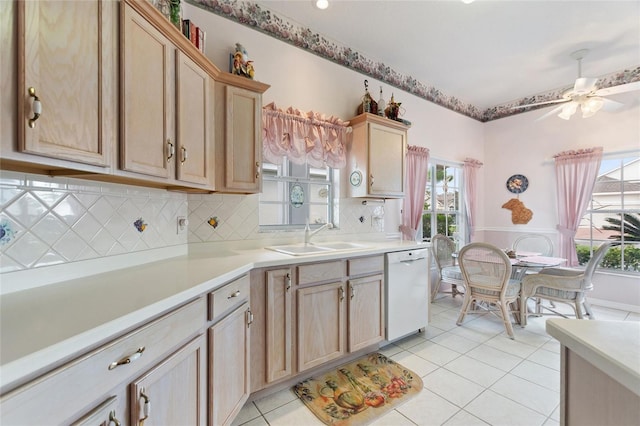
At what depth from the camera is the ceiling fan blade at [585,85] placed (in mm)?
2811

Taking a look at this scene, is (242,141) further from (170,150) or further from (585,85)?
(585,85)

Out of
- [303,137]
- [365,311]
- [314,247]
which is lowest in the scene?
[365,311]

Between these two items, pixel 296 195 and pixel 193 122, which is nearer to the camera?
pixel 193 122

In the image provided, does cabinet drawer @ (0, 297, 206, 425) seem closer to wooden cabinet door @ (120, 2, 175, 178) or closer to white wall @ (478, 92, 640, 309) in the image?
wooden cabinet door @ (120, 2, 175, 178)

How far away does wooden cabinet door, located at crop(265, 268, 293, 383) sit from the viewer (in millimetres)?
1752

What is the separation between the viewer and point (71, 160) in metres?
1.00

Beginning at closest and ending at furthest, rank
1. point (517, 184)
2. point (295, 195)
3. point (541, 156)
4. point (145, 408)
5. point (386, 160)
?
point (145, 408), point (295, 195), point (386, 160), point (541, 156), point (517, 184)

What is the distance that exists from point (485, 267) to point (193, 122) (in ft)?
9.54

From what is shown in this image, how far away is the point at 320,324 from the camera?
1.99 m

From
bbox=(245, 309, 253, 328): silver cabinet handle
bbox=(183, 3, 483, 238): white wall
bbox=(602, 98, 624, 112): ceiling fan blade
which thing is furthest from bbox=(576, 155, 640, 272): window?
bbox=(245, 309, 253, 328): silver cabinet handle

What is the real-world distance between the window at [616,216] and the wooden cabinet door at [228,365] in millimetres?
4791

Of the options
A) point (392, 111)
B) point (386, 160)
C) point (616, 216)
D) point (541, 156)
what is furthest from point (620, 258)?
point (392, 111)

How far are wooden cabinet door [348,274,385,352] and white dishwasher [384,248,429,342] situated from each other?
0.32ft

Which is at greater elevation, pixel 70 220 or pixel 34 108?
pixel 34 108
